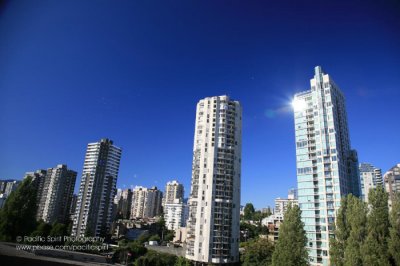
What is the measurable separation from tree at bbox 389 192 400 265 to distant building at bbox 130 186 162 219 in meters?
101

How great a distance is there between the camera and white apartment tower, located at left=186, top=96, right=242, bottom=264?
38.4 m

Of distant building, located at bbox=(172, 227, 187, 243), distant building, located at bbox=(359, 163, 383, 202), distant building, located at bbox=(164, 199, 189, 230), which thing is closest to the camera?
distant building, located at bbox=(172, 227, 187, 243)

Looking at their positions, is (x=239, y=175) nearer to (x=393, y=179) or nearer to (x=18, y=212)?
(x=18, y=212)

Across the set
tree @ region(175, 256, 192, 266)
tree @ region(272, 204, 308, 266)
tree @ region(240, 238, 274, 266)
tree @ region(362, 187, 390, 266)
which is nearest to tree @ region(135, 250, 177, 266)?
tree @ region(175, 256, 192, 266)

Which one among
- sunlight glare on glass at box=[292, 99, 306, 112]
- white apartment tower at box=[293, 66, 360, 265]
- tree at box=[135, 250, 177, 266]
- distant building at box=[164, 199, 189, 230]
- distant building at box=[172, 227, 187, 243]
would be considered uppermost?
sunlight glare on glass at box=[292, 99, 306, 112]

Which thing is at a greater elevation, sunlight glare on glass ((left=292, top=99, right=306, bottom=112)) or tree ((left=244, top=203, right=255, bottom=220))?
sunlight glare on glass ((left=292, top=99, right=306, bottom=112))

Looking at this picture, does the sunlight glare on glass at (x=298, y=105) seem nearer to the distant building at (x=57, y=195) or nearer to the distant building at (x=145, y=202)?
the distant building at (x=57, y=195)

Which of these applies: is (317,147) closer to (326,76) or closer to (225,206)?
(326,76)

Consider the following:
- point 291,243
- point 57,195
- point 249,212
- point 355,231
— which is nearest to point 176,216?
point 249,212

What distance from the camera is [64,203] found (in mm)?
78375

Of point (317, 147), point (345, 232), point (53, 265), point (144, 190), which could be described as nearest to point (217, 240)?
point (317, 147)

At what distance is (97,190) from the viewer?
68375 mm

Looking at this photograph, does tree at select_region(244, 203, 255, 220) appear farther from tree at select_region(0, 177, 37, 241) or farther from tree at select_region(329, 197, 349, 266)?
tree at select_region(0, 177, 37, 241)

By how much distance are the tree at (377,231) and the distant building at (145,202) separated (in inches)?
3927
